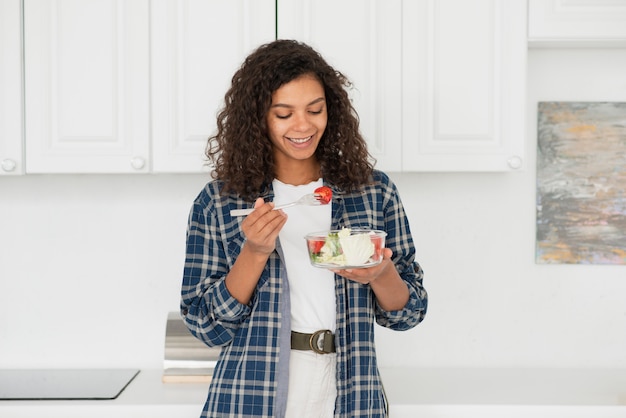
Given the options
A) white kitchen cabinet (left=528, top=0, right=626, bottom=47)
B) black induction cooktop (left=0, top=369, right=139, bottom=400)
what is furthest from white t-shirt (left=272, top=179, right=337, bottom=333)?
white kitchen cabinet (left=528, top=0, right=626, bottom=47)

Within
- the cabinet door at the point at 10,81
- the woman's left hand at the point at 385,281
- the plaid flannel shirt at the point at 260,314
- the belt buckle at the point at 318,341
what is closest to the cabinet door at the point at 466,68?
the plaid flannel shirt at the point at 260,314

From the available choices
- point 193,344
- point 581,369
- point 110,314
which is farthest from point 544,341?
point 110,314

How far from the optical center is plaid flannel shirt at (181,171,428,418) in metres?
1.35

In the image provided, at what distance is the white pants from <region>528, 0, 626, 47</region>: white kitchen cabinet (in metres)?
1.03

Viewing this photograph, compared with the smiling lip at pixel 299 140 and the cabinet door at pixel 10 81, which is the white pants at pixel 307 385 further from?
the cabinet door at pixel 10 81

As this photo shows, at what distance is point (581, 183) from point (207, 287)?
126 centimetres

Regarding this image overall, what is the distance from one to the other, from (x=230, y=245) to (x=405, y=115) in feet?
2.07

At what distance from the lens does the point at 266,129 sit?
142cm

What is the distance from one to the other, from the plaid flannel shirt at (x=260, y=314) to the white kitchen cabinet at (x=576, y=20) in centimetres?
73

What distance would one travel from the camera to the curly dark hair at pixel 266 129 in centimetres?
139

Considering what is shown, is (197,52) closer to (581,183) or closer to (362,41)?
(362,41)

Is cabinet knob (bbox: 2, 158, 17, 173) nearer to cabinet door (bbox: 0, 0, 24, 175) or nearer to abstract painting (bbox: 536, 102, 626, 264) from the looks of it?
cabinet door (bbox: 0, 0, 24, 175)

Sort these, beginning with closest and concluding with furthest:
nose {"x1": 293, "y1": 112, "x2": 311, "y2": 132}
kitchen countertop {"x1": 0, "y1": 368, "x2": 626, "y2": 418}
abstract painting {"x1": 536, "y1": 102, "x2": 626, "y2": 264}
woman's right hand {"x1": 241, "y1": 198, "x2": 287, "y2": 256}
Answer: woman's right hand {"x1": 241, "y1": 198, "x2": 287, "y2": 256} < nose {"x1": 293, "y1": 112, "x2": 311, "y2": 132} < kitchen countertop {"x1": 0, "y1": 368, "x2": 626, "y2": 418} < abstract painting {"x1": 536, "y1": 102, "x2": 626, "y2": 264}

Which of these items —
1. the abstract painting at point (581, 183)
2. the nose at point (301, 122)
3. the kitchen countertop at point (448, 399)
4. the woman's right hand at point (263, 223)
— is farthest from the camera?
the abstract painting at point (581, 183)
